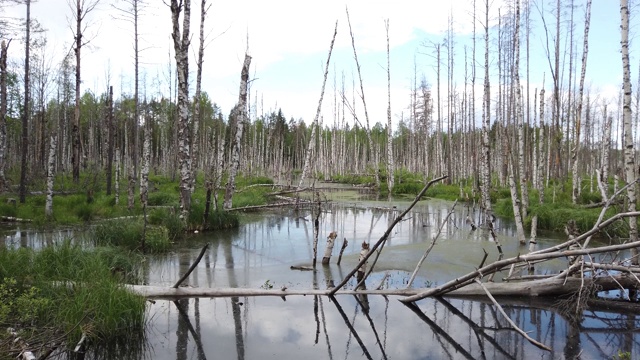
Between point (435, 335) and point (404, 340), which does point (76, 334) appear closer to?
point (404, 340)

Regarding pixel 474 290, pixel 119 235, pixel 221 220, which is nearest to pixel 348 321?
pixel 474 290

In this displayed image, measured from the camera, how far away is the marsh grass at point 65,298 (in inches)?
182

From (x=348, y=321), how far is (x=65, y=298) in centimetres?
327

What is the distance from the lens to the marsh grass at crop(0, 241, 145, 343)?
15.1 ft

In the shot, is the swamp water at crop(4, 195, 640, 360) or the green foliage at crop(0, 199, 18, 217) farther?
the green foliage at crop(0, 199, 18, 217)

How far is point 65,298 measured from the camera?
4934 millimetres

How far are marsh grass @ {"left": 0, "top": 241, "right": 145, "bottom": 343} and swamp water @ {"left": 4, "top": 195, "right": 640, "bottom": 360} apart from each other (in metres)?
0.28

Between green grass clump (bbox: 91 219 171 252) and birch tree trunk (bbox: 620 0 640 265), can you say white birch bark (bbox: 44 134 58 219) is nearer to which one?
green grass clump (bbox: 91 219 171 252)

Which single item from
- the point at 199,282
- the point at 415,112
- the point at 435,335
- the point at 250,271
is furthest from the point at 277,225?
the point at 415,112

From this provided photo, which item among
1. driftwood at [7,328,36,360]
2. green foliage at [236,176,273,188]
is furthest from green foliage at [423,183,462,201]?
Answer: driftwood at [7,328,36,360]

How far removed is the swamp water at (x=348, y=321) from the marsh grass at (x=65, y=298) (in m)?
0.28

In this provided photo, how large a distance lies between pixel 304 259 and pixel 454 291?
341 centimetres

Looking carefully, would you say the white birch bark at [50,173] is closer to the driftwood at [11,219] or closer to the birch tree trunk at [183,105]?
the driftwood at [11,219]

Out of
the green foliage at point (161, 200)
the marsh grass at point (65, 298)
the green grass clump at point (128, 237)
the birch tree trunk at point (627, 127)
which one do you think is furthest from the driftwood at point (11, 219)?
the birch tree trunk at point (627, 127)
